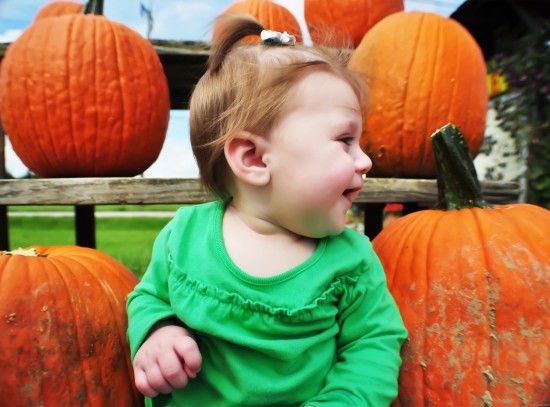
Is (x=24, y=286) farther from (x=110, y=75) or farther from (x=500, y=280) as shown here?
(x=500, y=280)

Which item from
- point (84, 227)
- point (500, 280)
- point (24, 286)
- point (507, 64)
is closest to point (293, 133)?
point (500, 280)

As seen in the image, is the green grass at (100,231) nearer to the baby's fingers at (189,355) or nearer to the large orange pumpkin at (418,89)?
the large orange pumpkin at (418,89)

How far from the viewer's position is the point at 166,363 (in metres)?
0.82

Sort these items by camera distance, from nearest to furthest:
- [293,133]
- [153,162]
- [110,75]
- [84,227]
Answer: [293,133] → [110,75] → [153,162] → [84,227]

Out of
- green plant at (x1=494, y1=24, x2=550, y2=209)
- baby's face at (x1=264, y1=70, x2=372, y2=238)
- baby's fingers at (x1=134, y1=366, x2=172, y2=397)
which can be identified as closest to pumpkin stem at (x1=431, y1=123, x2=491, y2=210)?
baby's face at (x1=264, y1=70, x2=372, y2=238)

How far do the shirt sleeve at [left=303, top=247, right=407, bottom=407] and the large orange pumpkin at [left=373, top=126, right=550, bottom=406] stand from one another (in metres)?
0.15

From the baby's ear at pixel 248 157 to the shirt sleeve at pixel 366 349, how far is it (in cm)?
30

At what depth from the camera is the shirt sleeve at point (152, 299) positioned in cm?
91

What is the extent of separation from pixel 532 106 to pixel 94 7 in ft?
12.1

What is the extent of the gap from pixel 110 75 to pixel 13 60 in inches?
15.1

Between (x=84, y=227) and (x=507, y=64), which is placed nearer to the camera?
(x=84, y=227)

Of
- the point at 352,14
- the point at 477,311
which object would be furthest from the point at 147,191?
the point at 352,14

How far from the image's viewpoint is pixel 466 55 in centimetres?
180

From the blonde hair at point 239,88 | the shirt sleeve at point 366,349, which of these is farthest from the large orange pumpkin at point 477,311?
the blonde hair at point 239,88
